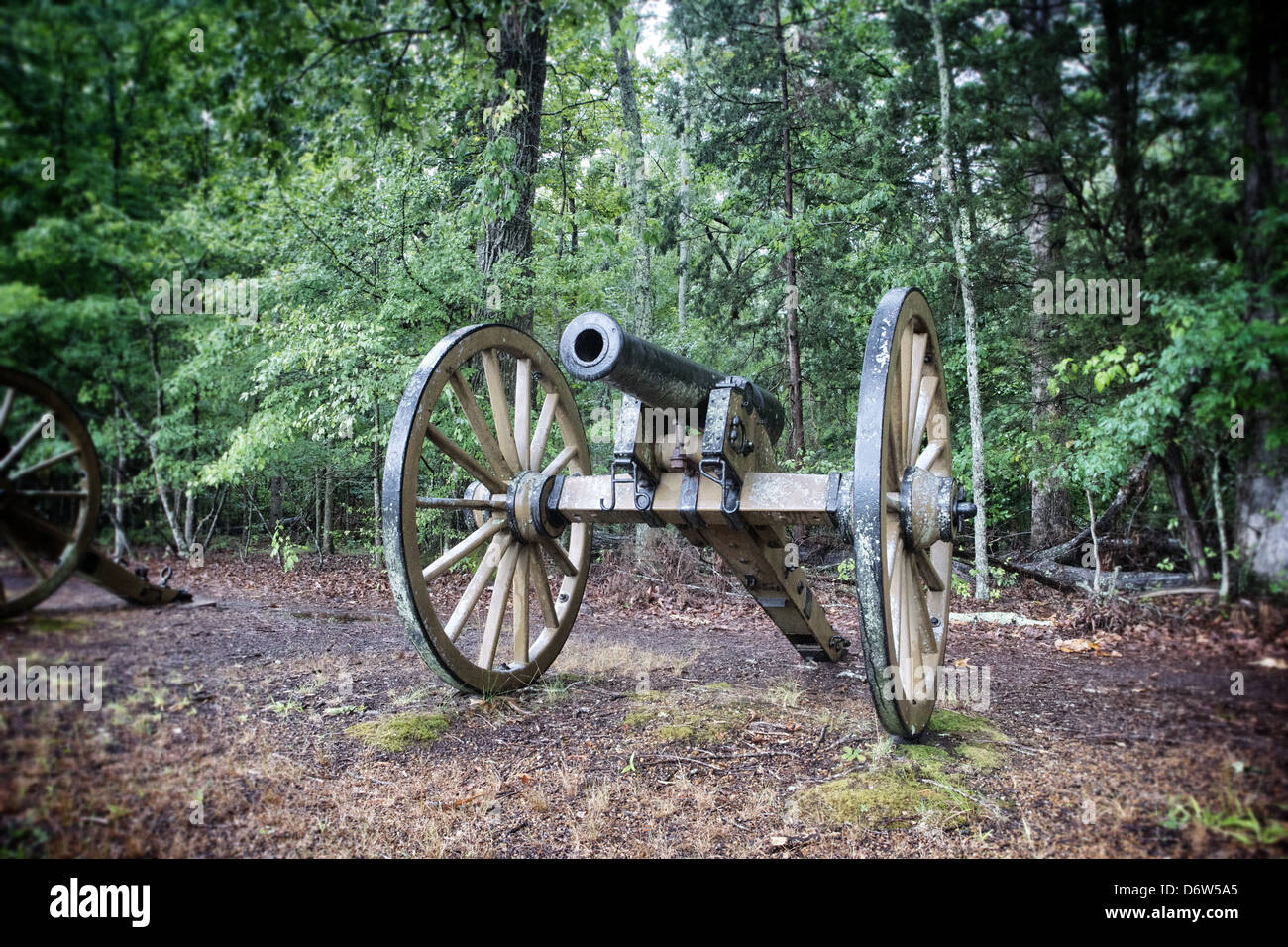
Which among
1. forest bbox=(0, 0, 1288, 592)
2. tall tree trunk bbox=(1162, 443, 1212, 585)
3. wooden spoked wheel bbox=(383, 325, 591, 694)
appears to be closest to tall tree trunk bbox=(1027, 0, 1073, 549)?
forest bbox=(0, 0, 1288, 592)

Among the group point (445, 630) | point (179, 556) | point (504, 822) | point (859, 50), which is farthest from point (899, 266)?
point (179, 556)

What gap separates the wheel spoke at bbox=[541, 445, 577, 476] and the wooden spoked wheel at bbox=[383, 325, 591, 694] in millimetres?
10

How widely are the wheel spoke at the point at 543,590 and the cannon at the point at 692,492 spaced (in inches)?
0.6

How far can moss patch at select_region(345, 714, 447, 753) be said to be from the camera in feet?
11.2

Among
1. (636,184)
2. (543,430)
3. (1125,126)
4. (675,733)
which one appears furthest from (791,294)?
(1125,126)

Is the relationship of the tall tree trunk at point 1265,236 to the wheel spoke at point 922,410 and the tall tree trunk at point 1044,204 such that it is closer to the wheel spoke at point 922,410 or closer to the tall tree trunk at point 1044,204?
the tall tree trunk at point 1044,204

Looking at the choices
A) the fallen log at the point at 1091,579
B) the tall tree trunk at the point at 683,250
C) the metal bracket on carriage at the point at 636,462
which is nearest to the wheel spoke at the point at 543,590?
the metal bracket on carriage at the point at 636,462

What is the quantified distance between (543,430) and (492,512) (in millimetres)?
717

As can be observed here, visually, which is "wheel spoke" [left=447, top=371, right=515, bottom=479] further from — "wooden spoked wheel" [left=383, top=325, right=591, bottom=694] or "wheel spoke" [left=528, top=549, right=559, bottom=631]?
"wheel spoke" [left=528, top=549, right=559, bottom=631]

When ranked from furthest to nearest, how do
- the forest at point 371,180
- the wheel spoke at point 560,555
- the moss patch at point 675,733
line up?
the wheel spoke at point 560,555
the moss patch at point 675,733
the forest at point 371,180

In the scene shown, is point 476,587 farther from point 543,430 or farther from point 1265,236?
point 1265,236

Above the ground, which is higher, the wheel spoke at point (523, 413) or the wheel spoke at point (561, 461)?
the wheel spoke at point (523, 413)

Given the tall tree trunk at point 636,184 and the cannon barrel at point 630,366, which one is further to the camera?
the tall tree trunk at point 636,184

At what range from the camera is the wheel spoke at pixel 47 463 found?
1.44m
